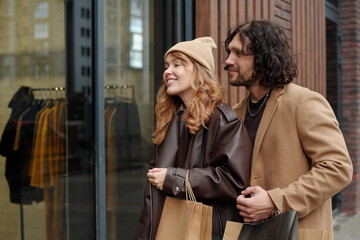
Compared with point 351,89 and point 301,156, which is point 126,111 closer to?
point 301,156

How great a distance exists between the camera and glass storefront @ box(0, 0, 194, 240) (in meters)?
3.80

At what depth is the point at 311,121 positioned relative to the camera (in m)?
2.15

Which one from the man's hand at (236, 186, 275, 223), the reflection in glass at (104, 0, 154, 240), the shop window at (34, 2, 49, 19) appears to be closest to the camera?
the man's hand at (236, 186, 275, 223)

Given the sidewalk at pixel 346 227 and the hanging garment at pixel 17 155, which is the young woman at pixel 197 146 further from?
the sidewalk at pixel 346 227

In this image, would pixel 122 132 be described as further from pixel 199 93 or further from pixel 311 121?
pixel 311 121

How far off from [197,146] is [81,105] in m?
1.76

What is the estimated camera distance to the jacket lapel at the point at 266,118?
2281 millimetres

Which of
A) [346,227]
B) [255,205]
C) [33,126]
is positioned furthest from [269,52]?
[346,227]

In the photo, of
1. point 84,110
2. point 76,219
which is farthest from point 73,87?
point 76,219

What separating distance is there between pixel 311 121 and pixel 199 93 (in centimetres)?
53

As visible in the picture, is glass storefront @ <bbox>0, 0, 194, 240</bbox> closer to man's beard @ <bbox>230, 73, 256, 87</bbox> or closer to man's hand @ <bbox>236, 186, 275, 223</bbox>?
man's beard @ <bbox>230, 73, 256, 87</bbox>

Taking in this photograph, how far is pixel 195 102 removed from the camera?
2.29 meters

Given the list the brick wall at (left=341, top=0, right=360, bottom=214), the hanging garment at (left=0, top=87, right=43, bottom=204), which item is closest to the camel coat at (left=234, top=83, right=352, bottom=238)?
the hanging garment at (left=0, top=87, right=43, bottom=204)

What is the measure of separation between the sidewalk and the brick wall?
13.8 inches
